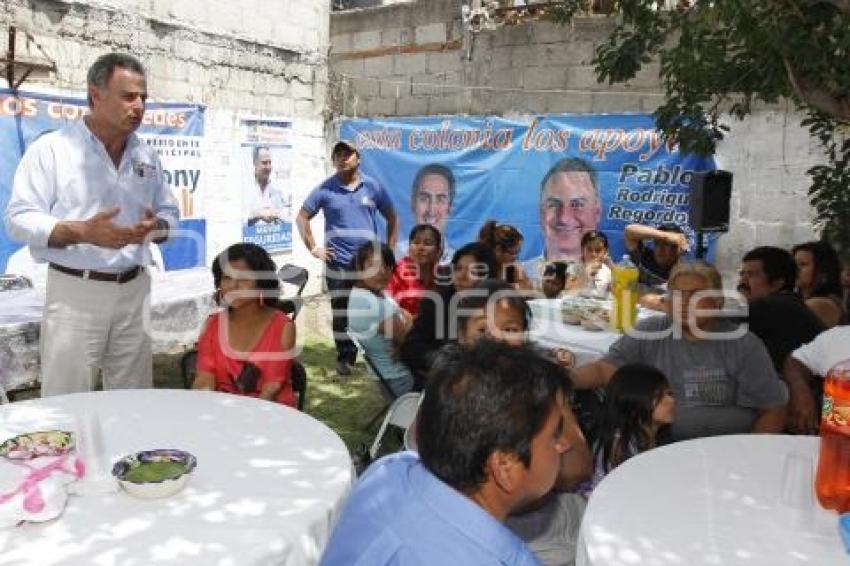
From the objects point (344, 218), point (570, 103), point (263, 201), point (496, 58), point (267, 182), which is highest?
point (496, 58)

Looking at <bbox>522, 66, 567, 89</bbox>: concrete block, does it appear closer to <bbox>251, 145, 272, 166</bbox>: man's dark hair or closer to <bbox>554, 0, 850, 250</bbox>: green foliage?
<bbox>251, 145, 272, 166</bbox>: man's dark hair

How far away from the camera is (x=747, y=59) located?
3918 millimetres

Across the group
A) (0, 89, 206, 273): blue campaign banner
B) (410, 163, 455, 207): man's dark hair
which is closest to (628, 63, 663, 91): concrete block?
(410, 163, 455, 207): man's dark hair

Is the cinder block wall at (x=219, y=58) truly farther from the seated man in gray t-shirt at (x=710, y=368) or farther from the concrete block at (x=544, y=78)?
the seated man in gray t-shirt at (x=710, y=368)

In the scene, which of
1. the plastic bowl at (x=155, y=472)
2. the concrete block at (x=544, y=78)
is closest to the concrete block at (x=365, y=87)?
the concrete block at (x=544, y=78)

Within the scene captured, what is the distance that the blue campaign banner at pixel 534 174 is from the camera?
22.4 ft

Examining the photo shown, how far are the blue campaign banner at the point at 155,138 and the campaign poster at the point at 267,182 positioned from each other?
0.59 m

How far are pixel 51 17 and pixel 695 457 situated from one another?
19.7 ft

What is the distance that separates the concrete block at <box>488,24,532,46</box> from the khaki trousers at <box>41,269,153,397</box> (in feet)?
18.6

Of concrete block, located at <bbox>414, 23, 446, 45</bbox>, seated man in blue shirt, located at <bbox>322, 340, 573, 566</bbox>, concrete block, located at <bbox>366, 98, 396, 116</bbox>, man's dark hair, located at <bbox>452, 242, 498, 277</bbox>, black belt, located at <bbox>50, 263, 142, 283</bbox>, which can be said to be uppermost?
concrete block, located at <bbox>414, 23, 446, 45</bbox>

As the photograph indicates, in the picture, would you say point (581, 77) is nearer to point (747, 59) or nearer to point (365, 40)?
point (365, 40)

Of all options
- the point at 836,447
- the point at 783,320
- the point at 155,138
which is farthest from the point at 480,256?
the point at 155,138

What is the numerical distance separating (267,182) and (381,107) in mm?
1784

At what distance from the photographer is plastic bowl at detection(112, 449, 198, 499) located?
1758 mm
